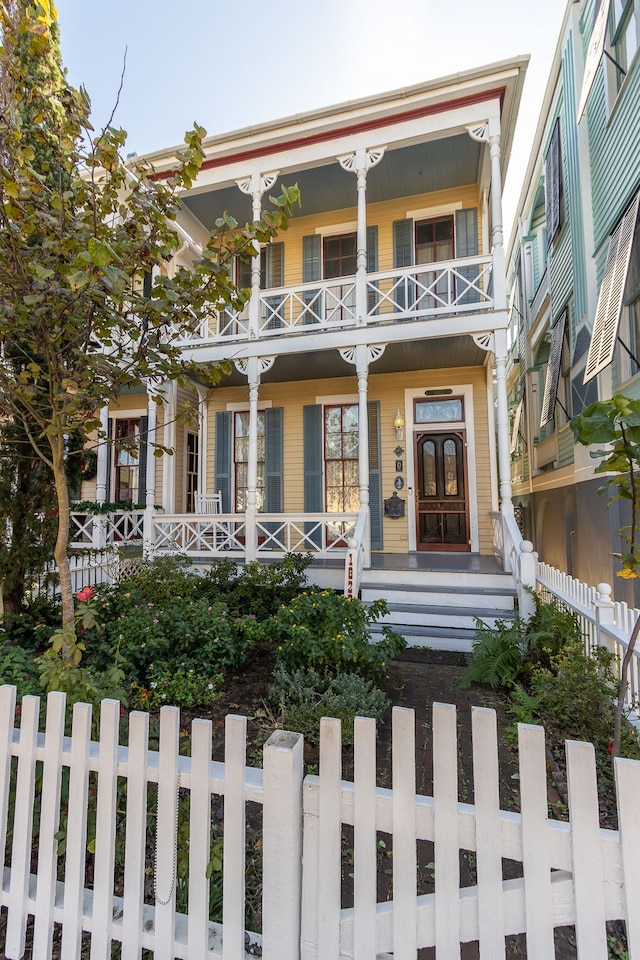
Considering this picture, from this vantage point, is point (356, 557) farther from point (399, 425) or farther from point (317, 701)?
point (399, 425)

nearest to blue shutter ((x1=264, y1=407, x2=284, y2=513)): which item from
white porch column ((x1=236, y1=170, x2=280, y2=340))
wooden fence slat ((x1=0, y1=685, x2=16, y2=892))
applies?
white porch column ((x1=236, y1=170, x2=280, y2=340))

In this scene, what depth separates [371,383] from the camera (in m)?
8.80

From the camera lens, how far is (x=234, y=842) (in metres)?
1.40

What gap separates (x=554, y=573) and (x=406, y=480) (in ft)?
13.1

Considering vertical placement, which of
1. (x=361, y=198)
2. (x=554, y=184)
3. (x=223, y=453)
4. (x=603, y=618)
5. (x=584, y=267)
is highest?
(x=554, y=184)

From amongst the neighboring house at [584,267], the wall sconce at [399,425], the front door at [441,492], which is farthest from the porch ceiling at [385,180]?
the front door at [441,492]

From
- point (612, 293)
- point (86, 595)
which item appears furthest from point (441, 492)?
point (86, 595)

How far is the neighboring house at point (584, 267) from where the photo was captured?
5160mm

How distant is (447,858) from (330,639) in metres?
2.84

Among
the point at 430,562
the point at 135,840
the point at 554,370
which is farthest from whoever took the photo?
the point at 554,370

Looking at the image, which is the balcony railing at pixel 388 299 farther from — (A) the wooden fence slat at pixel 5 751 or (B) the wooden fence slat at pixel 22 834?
(B) the wooden fence slat at pixel 22 834

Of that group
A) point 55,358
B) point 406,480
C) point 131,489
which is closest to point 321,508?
point 406,480

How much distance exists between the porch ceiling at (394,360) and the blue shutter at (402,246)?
125 centimetres

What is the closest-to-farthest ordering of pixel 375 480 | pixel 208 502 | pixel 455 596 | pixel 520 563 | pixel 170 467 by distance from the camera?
pixel 520 563, pixel 455 596, pixel 375 480, pixel 170 467, pixel 208 502
